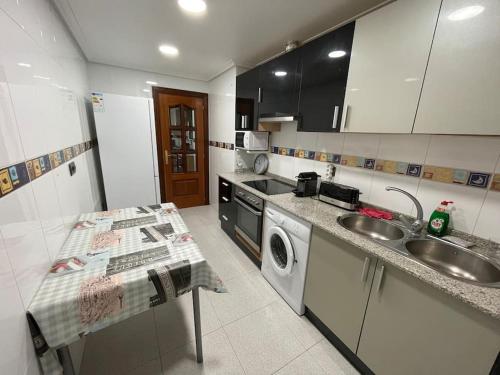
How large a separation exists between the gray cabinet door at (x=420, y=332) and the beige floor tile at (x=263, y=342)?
1.51 ft

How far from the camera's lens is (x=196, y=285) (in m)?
1.04

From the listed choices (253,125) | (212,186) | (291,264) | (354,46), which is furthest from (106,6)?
(212,186)

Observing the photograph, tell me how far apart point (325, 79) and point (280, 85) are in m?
0.55

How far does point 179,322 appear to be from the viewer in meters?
1.55

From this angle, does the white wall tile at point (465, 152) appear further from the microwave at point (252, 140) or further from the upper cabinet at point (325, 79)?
the microwave at point (252, 140)

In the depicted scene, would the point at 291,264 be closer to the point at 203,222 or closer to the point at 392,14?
the point at 392,14

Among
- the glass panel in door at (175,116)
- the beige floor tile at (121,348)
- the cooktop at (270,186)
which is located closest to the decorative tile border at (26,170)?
the beige floor tile at (121,348)

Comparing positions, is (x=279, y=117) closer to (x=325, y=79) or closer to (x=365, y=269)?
(x=325, y=79)

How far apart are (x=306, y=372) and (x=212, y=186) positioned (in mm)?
2991

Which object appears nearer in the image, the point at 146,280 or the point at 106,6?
the point at 146,280

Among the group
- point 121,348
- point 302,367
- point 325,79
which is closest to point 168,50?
point 325,79

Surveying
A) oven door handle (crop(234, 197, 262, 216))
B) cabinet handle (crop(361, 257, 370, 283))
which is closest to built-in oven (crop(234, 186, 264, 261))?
oven door handle (crop(234, 197, 262, 216))

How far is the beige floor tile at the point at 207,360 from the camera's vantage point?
1.22 metres

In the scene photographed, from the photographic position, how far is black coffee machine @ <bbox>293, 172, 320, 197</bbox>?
185 centimetres
